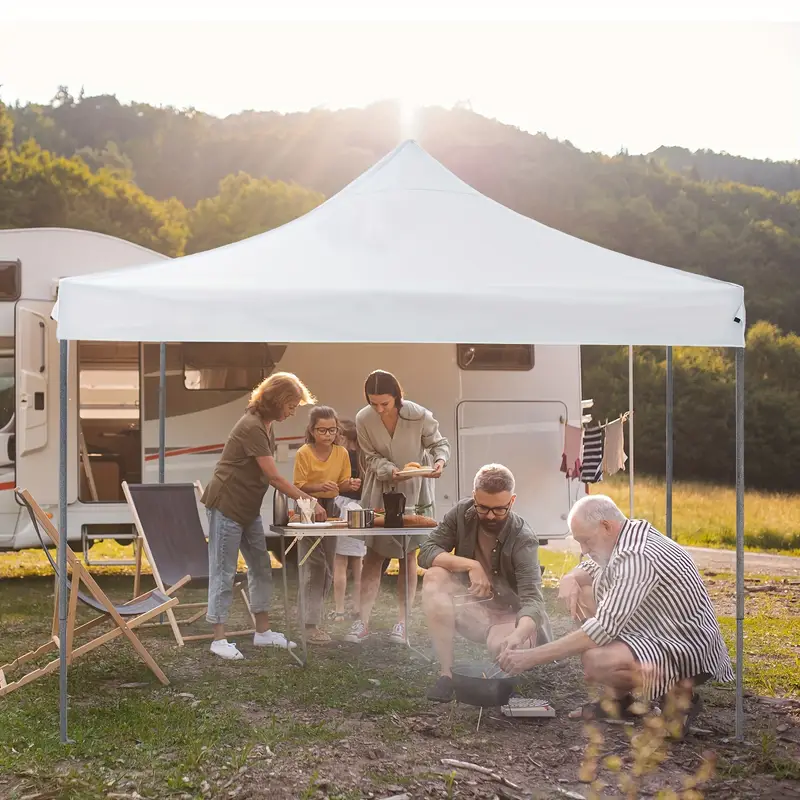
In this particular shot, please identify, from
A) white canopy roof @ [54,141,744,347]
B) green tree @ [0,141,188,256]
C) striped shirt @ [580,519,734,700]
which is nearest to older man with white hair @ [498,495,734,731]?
striped shirt @ [580,519,734,700]

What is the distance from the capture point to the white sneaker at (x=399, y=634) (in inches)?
210

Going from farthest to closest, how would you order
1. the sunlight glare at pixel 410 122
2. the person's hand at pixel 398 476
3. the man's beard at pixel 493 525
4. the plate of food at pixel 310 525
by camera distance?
1. the sunlight glare at pixel 410 122
2. the person's hand at pixel 398 476
3. the plate of food at pixel 310 525
4. the man's beard at pixel 493 525

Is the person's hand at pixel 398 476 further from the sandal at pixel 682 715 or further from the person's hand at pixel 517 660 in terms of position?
the sandal at pixel 682 715

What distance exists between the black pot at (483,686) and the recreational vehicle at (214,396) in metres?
3.20

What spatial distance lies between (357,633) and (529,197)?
26.1 metres

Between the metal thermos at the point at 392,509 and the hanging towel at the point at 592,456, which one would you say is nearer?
the metal thermos at the point at 392,509

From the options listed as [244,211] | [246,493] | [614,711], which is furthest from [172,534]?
[244,211]

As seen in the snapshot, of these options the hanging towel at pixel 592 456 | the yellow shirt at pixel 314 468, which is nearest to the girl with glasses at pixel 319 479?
the yellow shirt at pixel 314 468

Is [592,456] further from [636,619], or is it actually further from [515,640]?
[636,619]

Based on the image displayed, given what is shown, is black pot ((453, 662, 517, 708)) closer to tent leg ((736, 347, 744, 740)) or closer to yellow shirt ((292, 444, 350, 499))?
tent leg ((736, 347, 744, 740))

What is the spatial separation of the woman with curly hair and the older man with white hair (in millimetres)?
1662

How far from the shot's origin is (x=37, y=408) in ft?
23.6

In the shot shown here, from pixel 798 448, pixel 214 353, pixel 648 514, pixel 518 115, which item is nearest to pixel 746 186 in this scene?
pixel 518 115

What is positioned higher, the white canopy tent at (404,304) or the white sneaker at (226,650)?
the white canopy tent at (404,304)
